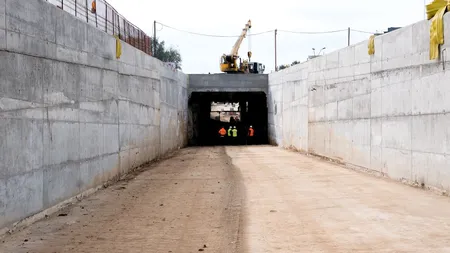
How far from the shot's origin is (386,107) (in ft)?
45.4

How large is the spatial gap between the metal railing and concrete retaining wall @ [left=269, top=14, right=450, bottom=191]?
793 centimetres

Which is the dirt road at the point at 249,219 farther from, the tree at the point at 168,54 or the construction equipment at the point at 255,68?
the tree at the point at 168,54

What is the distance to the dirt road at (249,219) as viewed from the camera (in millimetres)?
6793

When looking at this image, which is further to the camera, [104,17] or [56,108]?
[104,17]

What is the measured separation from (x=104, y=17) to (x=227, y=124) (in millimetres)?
30602

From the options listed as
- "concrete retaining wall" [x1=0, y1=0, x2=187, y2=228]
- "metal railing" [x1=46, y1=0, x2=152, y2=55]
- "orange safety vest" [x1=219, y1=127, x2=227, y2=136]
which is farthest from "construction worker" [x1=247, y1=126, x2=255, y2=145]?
"concrete retaining wall" [x1=0, y1=0, x2=187, y2=228]

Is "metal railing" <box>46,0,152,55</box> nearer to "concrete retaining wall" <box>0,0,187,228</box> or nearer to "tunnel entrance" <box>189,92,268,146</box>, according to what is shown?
"concrete retaining wall" <box>0,0,187,228</box>

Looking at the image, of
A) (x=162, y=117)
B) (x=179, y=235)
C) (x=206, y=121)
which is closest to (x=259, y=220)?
(x=179, y=235)

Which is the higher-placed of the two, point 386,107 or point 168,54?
point 168,54

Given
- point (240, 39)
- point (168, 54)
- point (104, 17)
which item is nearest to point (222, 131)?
point (240, 39)

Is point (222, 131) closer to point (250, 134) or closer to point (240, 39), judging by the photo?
point (250, 134)

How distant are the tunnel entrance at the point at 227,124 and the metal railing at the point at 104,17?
1413 centimetres

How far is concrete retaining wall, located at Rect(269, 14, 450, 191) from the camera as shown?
11.0m

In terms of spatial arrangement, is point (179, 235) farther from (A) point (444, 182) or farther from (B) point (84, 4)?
(B) point (84, 4)
